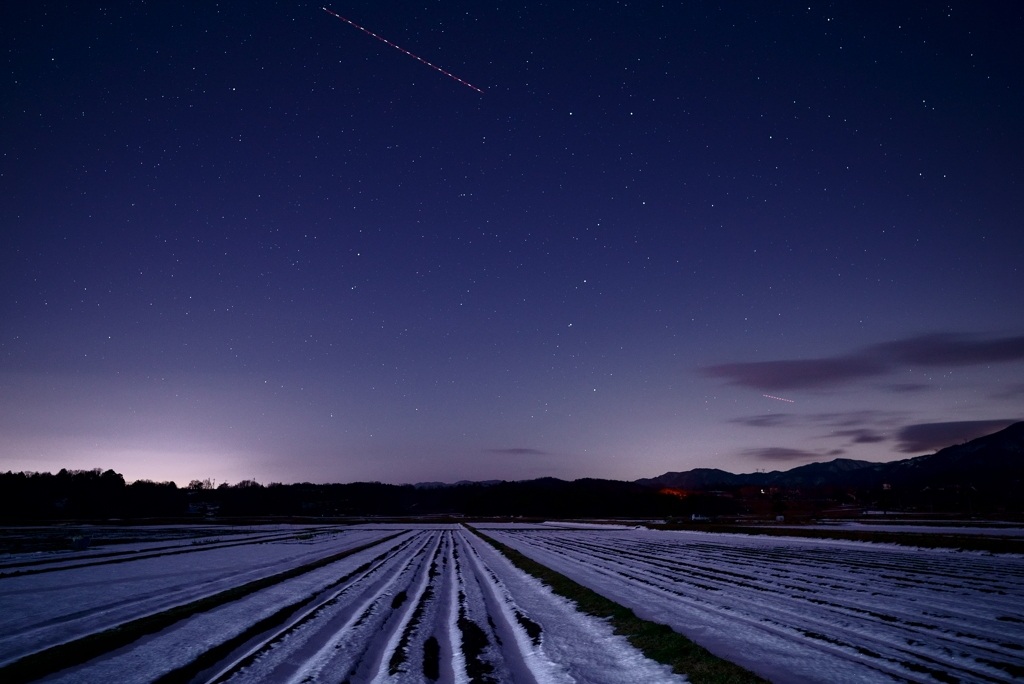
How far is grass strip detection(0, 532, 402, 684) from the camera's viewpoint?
35.2 feet

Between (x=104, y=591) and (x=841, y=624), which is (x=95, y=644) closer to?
(x=104, y=591)

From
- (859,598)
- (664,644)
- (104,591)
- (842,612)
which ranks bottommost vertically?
(104,591)

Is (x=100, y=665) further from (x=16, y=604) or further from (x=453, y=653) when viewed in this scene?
(x=16, y=604)

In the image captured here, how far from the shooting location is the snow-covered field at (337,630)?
10.6m

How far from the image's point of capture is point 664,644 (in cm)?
1208

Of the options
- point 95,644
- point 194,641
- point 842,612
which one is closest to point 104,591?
point 95,644

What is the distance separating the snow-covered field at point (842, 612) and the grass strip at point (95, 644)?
13187mm

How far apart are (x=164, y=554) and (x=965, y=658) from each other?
44.4 m

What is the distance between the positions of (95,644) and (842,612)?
1923 cm

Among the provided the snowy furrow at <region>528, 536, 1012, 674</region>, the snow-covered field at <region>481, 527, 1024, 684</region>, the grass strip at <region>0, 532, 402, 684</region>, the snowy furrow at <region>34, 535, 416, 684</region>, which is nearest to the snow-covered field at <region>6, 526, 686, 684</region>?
the snowy furrow at <region>34, 535, 416, 684</region>

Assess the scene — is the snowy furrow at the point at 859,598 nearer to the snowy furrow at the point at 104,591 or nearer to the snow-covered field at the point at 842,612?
the snow-covered field at the point at 842,612

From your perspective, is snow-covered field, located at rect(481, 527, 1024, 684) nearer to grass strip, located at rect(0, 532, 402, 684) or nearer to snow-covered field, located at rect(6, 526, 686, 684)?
snow-covered field, located at rect(6, 526, 686, 684)

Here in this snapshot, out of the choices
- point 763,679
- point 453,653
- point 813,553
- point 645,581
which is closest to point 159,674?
point 453,653

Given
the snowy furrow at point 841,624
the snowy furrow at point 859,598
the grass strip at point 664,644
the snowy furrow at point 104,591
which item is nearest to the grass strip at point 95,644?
the snowy furrow at point 104,591
